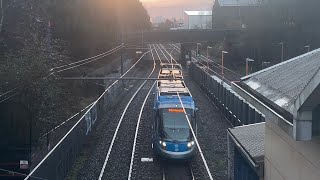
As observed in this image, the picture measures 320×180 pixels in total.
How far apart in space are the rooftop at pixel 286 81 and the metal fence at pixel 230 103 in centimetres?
585

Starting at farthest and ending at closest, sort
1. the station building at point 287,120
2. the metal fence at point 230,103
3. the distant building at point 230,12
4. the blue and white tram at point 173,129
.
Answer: the distant building at point 230,12, the metal fence at point 230,103, the blue and white tram at point 173,129, the station building at point 287,120

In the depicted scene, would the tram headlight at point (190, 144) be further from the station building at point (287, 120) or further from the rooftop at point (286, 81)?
the rooftop at point (286, 81)

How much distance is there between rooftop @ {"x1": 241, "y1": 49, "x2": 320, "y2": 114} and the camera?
495 cm

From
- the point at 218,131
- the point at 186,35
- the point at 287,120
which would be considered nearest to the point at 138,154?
the point at 218,131

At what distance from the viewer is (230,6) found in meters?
62.4

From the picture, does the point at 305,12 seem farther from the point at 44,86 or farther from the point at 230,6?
the point at 230,6

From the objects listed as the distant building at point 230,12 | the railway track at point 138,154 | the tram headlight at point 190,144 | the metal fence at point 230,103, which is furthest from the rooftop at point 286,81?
the distant building at point 230,12

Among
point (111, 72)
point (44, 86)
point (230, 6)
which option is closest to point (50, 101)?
point (44, 86)

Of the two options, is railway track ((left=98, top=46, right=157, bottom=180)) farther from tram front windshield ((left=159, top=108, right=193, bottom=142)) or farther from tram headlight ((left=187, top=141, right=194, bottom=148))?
tram headlight ((left=187, top=141, right=194, bottom=148))

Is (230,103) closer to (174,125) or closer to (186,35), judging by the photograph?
(174,125)

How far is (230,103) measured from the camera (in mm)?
18188

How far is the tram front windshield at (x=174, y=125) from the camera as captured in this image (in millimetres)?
12336

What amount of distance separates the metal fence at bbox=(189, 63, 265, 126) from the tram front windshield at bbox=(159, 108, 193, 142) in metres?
2.12

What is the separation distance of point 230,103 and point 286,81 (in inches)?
491
